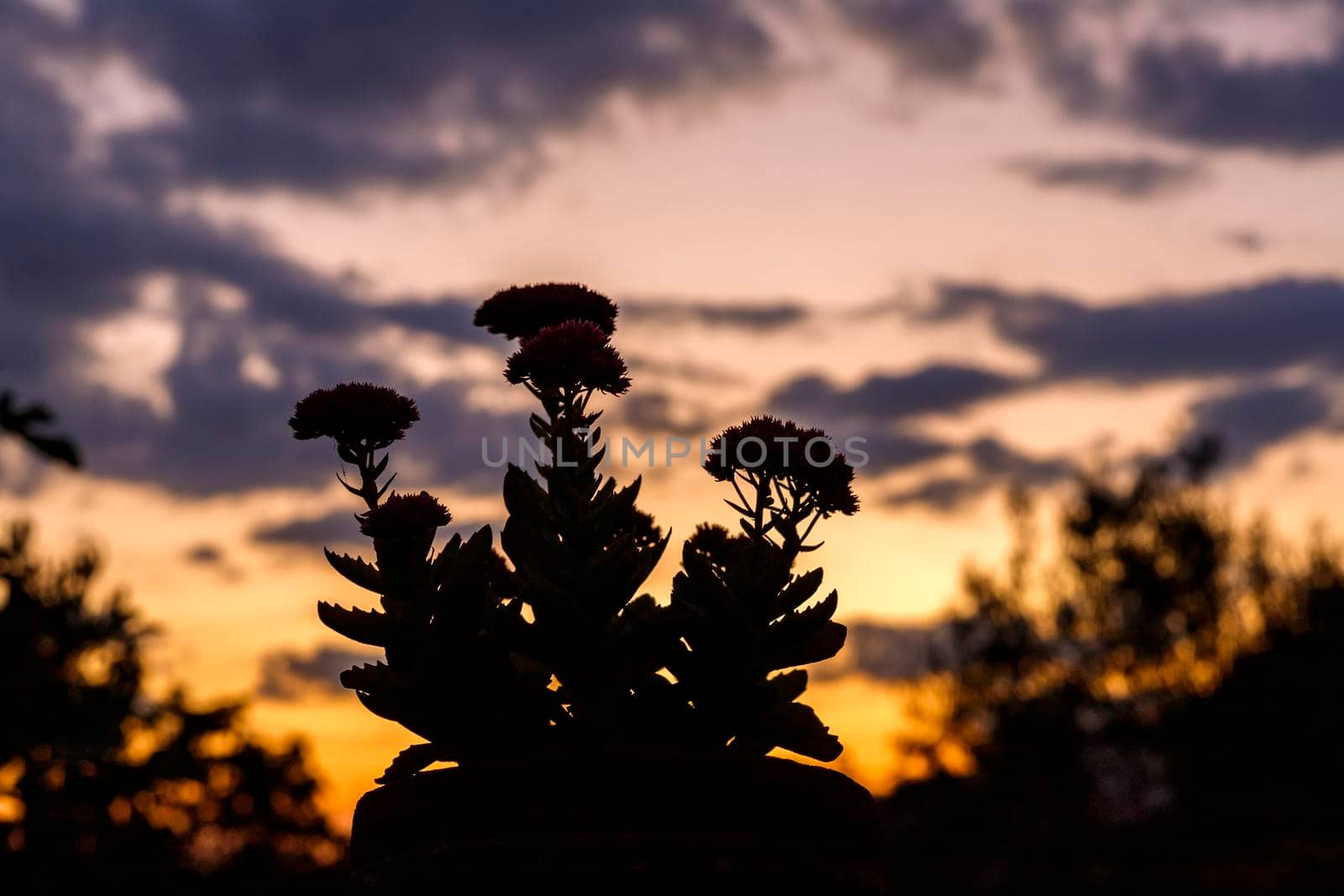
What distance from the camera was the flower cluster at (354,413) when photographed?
142 inches

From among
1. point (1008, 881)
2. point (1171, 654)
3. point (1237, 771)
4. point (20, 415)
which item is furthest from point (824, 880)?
point (1237, 771)

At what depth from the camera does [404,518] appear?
3.42 metres

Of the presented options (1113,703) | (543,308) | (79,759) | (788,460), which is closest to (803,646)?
(788,460)

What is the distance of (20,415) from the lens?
237 inches

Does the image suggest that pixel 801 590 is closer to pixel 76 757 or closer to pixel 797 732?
pixel 797 732

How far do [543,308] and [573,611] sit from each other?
39.1 inches

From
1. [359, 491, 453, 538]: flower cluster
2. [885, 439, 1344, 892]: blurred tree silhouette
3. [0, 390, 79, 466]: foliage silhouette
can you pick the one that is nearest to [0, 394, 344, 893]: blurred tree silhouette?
[0, 390, 79, 466]: foliage silhouette

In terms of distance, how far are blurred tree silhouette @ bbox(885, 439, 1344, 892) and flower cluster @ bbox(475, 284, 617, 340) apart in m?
30.1

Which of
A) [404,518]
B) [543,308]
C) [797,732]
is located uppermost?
[543,308]

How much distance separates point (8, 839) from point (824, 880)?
6.94m

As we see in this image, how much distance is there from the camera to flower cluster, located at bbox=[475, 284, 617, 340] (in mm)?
3855

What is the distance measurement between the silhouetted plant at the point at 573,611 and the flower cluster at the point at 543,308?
213 mm

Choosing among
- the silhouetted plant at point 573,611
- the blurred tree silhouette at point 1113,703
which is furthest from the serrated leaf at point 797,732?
the blurred tree silhouette at point 1113,703

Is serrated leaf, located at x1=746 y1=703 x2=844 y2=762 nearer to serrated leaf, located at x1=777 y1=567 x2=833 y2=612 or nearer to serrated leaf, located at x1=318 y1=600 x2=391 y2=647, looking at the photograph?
serrated leaf, located at x1=777 y1=567 x2=833 y2=612
